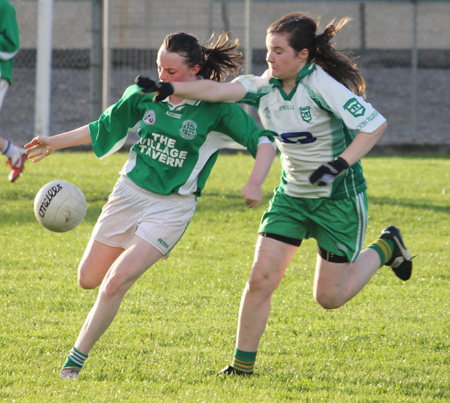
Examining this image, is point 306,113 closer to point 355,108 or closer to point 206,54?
point 355,108

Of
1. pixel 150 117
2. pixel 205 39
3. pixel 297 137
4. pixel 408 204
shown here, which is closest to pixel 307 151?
pixel 297 137

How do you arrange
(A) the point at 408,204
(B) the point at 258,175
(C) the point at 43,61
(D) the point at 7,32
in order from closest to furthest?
(B) the point at 258,175, (D) the point at 7,32, (A) the point at 408,204, (C) the point at 43,61

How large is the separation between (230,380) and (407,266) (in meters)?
1.84

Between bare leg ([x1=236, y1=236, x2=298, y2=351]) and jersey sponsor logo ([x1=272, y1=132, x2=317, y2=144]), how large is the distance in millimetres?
589

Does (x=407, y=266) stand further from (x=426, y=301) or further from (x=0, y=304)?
(x=0, y=304)

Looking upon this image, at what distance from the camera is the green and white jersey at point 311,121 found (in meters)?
4.32

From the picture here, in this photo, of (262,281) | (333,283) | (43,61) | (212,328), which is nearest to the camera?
(262,281)

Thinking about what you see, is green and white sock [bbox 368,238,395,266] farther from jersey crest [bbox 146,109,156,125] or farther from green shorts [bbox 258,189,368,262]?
jersey crest [bbox 146,109,156,125]

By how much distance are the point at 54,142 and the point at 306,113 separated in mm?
1444

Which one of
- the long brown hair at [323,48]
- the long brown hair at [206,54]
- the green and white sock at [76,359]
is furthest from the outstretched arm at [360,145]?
the green and white sock at [76,359]

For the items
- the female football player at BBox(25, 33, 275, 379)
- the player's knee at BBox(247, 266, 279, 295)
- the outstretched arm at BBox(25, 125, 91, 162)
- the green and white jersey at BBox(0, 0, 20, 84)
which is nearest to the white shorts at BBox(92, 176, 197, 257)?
the female football player at BBox(25, 33, 275, 379)

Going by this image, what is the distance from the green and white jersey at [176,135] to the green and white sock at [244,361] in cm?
97

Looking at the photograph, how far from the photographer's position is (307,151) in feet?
14.9

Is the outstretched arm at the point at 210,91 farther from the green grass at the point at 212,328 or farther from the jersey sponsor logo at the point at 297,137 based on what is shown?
the green grass at the point at 212,328
